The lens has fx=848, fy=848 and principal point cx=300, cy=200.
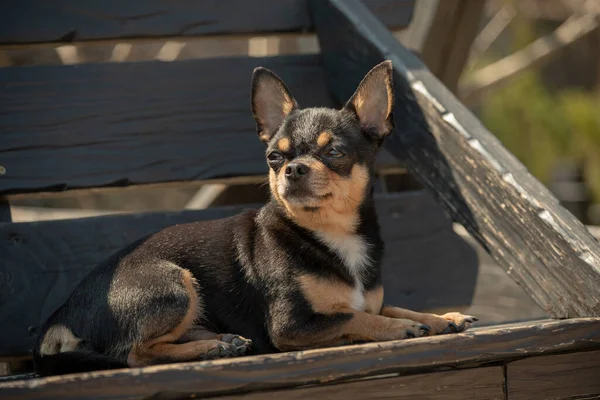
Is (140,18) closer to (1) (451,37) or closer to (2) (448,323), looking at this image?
(1) (451,37)

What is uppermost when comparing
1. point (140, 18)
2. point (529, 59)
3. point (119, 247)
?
point (140, 18)

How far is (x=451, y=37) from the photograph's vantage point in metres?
4.52

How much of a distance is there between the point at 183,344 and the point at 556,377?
118 cm

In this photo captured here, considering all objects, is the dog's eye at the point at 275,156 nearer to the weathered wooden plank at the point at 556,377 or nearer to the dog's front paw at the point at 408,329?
the dog's front paw at the point at 408,329

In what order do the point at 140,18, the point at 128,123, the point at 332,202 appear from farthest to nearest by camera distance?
the point at 140,18 < the point at 128,123 < the point at 332,202

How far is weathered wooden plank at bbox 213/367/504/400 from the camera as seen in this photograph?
2.37 metres

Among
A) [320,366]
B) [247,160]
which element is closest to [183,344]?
[320,366]

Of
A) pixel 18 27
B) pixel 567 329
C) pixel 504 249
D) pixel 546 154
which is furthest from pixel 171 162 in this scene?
pixel 546 154

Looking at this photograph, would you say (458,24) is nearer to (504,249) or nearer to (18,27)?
(504,249)

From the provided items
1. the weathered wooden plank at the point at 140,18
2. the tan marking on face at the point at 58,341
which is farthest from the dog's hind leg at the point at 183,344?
the weathered wooden plank at the point at 140,18

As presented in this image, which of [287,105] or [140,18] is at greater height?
[140,18]

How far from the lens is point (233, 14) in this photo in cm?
421

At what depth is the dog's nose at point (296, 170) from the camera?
116 inches

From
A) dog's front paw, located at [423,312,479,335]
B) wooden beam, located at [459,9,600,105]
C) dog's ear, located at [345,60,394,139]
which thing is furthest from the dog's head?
wooden beam, located at [459,9,600,105]
